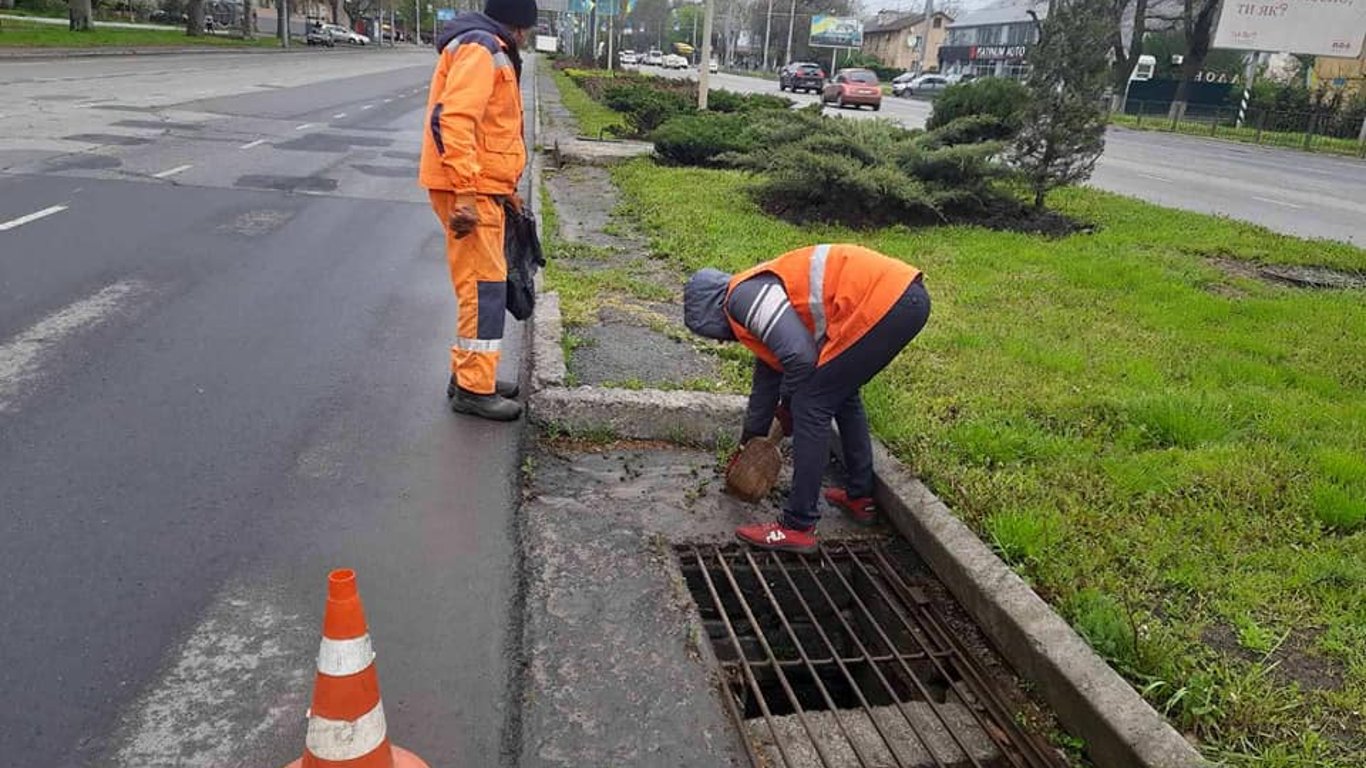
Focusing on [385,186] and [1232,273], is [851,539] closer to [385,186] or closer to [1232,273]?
[1232,273]

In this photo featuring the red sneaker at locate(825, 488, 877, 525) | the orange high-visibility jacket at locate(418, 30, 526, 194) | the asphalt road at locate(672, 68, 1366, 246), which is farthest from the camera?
the asphalt road at locate(672, 68, 1366, 246)

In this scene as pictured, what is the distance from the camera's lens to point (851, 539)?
4.12 metres

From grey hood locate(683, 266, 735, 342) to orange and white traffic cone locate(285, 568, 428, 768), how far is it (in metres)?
1.98

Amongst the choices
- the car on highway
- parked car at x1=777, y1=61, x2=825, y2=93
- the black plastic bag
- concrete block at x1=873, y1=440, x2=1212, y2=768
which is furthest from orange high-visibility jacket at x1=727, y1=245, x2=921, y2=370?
the car on highway

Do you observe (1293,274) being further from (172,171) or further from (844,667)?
(172,171)

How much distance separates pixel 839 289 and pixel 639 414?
1497 mm

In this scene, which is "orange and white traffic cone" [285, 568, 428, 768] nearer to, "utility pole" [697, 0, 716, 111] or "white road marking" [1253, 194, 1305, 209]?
"white road marking" [1253, 194, 1305, 209]

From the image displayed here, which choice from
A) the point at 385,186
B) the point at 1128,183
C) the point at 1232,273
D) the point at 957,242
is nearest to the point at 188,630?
the point at 957,242

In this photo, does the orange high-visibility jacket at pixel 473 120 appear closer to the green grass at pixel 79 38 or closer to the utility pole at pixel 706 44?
the utility pole at pixel 706 44

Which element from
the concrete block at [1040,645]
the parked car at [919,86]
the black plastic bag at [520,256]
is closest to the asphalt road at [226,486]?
the black plastic bag at [520,256]

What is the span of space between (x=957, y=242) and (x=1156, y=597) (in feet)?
21.2

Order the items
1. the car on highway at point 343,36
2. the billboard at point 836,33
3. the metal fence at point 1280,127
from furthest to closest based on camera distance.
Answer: the billboard at point 836,33
the car on highway at point 343,36
the metal fence at point 1280,127

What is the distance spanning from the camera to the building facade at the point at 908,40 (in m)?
92.3

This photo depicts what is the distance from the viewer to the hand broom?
413cm
